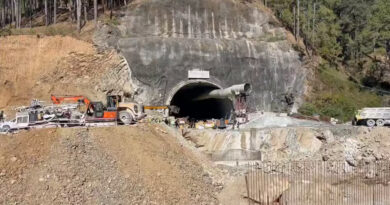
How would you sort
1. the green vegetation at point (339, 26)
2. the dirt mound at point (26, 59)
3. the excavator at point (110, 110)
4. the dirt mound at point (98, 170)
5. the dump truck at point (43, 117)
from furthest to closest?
the green vegetation at point (339, 26), the dirt mound at point (26, 59), the excavator at point (110, 110), the dump truck at point (43, 117), the dirt mound at point (98, 170)

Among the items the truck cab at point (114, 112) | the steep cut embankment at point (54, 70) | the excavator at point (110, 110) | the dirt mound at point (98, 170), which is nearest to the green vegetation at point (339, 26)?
the steep cut embankment at point (54, 70)

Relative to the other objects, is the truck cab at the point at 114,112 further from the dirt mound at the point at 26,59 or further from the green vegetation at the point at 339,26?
the green vegetation at the point at 339,26

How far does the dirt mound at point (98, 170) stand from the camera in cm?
2173

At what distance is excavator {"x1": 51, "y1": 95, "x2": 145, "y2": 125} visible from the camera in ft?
105

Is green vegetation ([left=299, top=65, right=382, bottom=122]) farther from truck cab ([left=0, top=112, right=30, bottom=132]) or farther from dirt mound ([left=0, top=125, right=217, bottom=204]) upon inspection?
truck cab ([left=0, top=112, right=30, bottom=132])

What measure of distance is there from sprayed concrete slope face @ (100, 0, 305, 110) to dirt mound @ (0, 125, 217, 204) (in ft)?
46.6

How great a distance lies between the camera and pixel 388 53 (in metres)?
58.1

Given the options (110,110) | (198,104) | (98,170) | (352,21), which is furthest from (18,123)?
(352,21)

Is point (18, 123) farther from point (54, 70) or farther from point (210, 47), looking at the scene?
point (210, 47)

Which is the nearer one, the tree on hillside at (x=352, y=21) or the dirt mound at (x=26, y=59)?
the dirt mound at (x=26, y=59)

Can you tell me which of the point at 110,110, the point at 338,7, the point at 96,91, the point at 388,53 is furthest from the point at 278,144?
the point at 338,7

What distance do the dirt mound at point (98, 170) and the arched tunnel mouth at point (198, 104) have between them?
17482 millimetres

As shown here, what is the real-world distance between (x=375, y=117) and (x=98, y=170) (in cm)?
2207

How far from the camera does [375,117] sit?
36062mm
